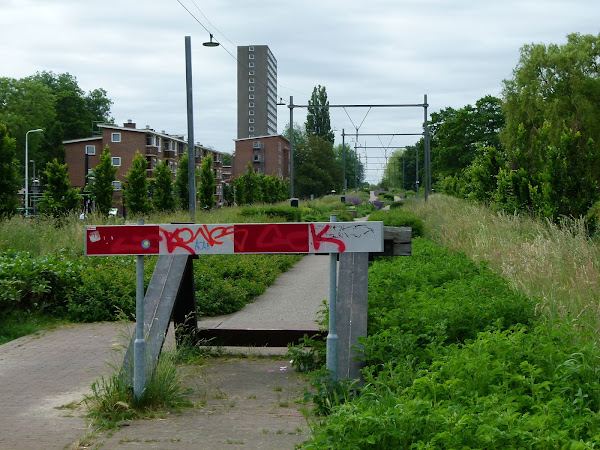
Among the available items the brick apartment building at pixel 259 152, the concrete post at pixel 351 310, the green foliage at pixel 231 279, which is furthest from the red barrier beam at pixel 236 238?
the brick apartment building at pixel 259 152

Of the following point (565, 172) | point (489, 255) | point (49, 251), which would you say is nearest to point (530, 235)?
point (489, 255)

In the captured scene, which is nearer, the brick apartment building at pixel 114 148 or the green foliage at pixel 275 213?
the green foliage at pixel 275 213

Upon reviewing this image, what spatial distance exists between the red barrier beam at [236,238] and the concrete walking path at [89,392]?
785mm

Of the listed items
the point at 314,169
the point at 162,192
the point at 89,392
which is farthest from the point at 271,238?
the point at 314,169

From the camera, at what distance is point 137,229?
4.94 meters

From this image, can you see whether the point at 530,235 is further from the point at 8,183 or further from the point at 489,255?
the point at 8,183

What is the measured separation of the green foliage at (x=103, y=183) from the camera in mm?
30344

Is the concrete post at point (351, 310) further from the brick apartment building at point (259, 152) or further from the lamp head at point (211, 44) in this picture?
the brick apartment building at point (259, 152)

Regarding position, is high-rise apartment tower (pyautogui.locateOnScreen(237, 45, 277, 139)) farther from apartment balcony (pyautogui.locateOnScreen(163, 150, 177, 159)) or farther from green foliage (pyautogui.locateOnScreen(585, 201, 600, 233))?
green foliage (pyautogui.locateOnScreen(585, 201, 600, 233))

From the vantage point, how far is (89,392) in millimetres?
5488

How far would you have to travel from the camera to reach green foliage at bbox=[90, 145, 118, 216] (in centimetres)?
3034

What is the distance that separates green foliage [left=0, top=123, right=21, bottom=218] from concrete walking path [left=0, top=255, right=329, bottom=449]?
12407 millimetres

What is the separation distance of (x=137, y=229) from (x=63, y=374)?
1.99m

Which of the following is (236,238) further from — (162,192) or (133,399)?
(162,192)
